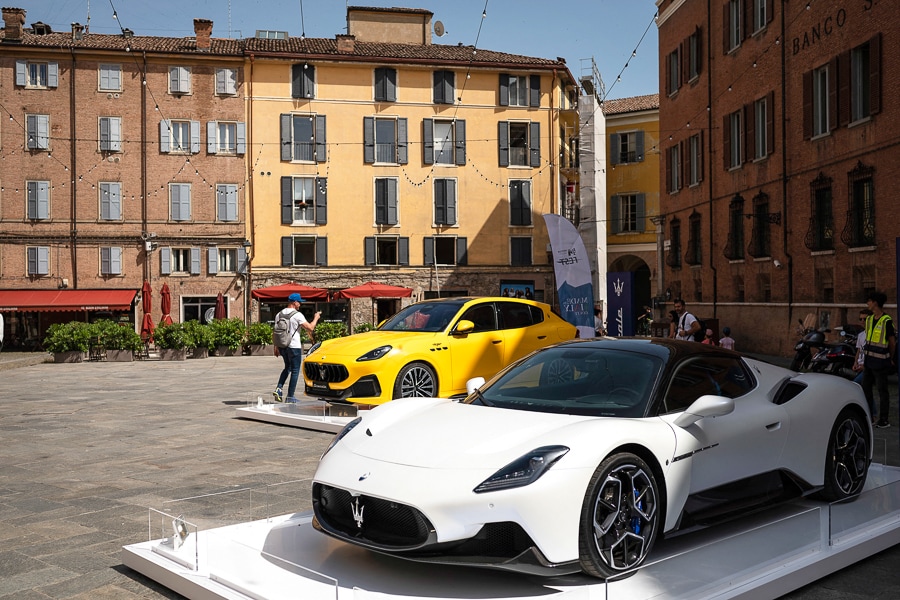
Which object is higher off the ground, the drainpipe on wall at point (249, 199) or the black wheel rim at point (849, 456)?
the drainpipe on wall at point (249, 199)

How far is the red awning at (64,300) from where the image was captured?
1690 inches

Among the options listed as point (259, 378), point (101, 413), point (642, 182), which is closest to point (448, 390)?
point (101, 413)

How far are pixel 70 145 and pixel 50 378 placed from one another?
2596 cm

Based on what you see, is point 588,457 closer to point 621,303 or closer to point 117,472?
point 117,472

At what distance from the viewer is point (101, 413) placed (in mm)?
14000

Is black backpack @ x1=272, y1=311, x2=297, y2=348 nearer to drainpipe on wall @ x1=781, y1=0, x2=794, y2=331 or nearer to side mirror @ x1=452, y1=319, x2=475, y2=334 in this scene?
side mirror @ x1=452, y1=319, x2=475, y2=334

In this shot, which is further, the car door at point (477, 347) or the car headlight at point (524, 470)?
the car door at point (477, 347)

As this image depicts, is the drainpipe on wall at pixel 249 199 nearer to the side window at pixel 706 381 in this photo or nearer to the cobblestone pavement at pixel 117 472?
the cobblestone pavement at pixel 117 472

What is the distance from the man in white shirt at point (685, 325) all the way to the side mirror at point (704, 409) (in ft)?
36.3

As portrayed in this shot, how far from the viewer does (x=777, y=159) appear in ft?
90.8

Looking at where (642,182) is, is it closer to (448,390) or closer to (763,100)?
(763,100)

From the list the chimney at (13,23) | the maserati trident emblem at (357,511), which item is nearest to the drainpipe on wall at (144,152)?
the chimney at (13,23)

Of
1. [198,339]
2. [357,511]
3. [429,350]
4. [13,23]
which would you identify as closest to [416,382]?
[429,350]

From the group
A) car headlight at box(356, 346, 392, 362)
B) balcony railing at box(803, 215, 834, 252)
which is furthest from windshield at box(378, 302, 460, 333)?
balcony railing at box(803, 215, 834, 252)
